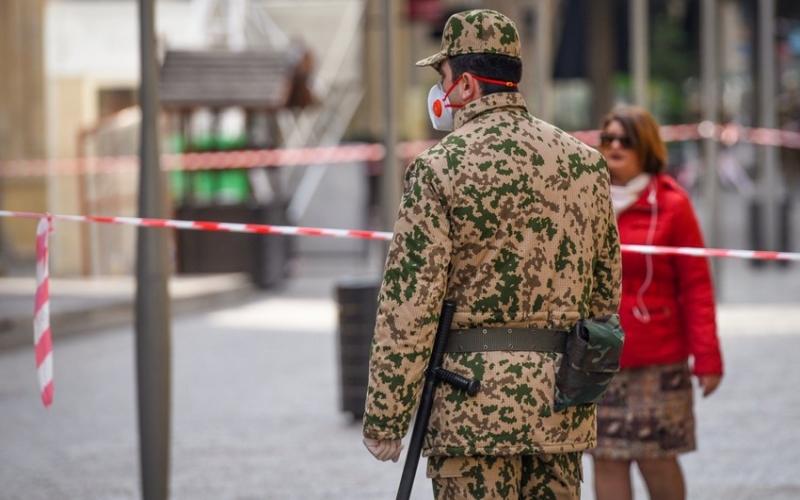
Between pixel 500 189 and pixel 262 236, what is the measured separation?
15334 millimetres

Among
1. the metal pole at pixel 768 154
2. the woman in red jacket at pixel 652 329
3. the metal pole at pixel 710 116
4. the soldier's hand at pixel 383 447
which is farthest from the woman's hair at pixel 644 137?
the metal pole at pixel 768 154

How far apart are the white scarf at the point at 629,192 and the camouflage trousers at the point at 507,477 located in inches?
67.0

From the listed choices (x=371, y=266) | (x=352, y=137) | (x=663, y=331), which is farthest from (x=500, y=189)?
(x=352, y=137)

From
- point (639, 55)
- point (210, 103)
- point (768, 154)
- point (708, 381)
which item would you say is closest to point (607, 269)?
point (708, 381)

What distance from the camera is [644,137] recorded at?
20.0 ft

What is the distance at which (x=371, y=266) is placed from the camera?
24.0 meters

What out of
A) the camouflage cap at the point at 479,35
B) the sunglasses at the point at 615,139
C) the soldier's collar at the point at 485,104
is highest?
the camouflage cap at the point at 479,35

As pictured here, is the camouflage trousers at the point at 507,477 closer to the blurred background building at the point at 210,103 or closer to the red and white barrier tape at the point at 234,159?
the blurred background building at the point at 210,103

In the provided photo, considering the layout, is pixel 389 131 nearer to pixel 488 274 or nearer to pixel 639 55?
pixel 488 274

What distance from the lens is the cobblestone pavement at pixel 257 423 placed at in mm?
7914

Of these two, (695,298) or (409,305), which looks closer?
(409,305)

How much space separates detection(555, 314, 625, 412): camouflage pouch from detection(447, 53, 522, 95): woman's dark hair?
0.68m

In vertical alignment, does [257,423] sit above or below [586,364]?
below

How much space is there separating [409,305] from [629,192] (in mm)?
2008
